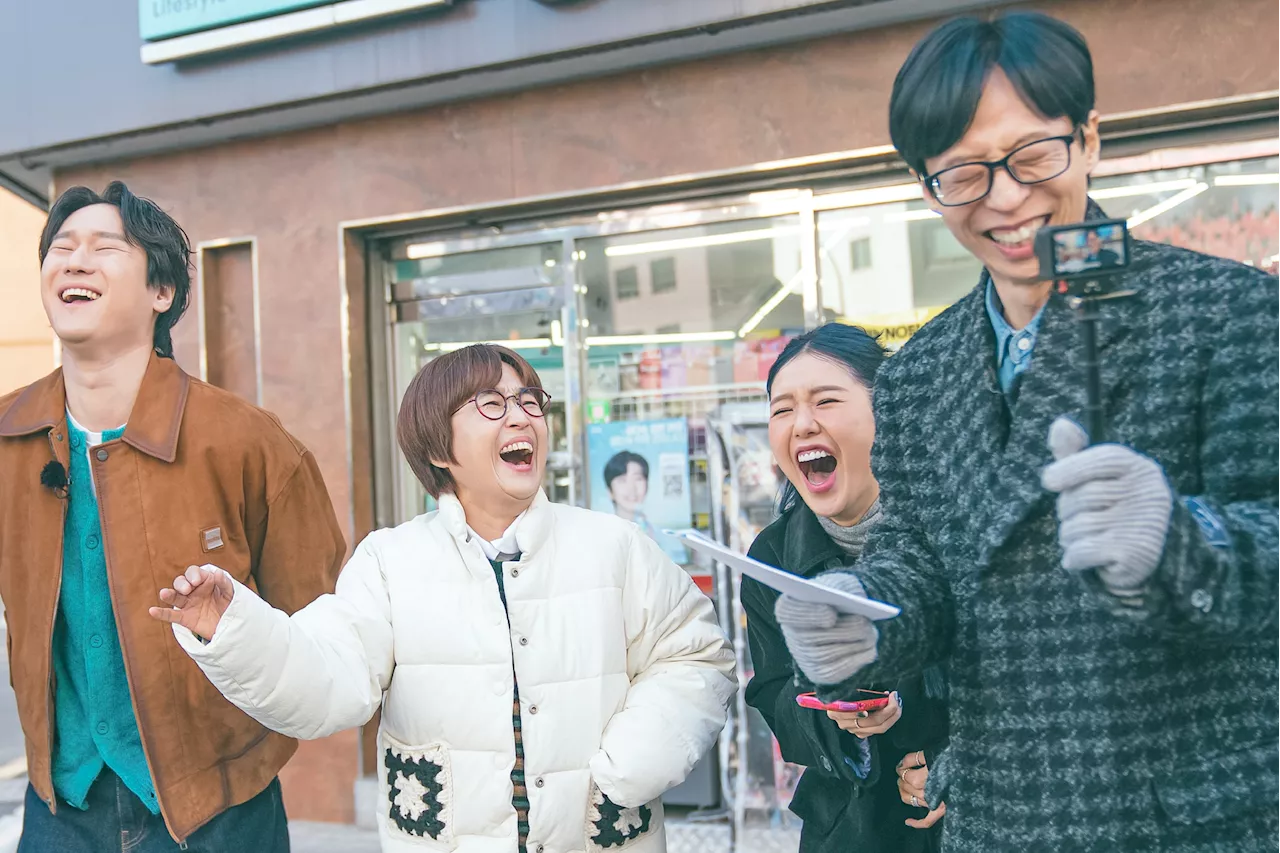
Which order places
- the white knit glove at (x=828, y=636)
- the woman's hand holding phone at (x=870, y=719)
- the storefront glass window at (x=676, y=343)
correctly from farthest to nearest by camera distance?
the storefront glass window at (x=676, y=343)
the woman's hand holding phone at (x=870, y=719)
the white knit glove at (x=828, y=636)

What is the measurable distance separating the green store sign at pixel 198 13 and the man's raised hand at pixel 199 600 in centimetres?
398

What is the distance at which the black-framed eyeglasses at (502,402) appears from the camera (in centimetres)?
248

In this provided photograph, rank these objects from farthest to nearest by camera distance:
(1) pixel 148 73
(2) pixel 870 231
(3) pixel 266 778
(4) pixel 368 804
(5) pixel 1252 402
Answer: (1) pixel 148 73
(4) pixel 368 804
(2) pixel 870 231
(3) pixel 266 778
(5) pixel 1252 402

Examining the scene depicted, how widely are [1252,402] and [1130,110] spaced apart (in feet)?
11.2

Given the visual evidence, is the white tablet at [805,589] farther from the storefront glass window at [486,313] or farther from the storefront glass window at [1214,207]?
the storefront glass window at [486,313]

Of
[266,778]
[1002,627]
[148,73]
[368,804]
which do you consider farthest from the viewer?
[148,73]

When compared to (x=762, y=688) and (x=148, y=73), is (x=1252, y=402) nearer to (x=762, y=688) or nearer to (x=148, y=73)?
(x=762, y=688)

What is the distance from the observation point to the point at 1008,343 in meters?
1.52

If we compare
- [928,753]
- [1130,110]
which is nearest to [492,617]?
[928,753]

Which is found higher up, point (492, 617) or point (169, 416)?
point (169, 416)

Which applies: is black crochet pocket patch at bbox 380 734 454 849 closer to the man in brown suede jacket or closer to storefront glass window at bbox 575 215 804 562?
the man in brown suede jacket

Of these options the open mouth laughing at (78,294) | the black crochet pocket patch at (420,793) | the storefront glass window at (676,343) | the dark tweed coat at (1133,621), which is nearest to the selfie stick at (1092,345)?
the dark tweed coat at (1133,621)

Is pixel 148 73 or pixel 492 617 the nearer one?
pixel 492 617

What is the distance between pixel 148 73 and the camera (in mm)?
5582
